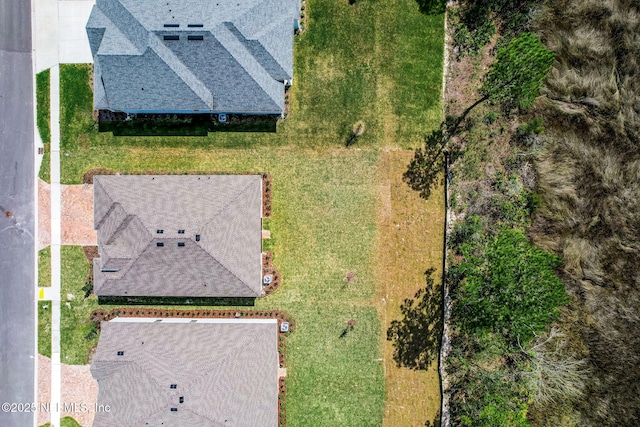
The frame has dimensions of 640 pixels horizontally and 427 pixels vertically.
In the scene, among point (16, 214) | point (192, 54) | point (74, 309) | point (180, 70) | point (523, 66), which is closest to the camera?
point (523, 66)

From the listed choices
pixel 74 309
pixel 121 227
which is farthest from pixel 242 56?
pixel 74 309

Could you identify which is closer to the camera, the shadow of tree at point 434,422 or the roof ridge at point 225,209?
the roof ridge at point 225,209

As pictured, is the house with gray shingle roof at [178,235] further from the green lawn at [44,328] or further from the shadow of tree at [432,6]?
the shadow of tree at [432,6]

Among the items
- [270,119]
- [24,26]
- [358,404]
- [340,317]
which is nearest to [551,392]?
[358,404]

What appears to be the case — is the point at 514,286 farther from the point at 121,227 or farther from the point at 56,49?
the point at 56,49

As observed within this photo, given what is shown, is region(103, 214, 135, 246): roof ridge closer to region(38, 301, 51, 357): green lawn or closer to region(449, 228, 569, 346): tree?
region(38, 301, 51, 357): green lawn

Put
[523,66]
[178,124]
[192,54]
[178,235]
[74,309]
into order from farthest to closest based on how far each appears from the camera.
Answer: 1. [74,309]
2. [178,124]
3. [192,54]
4. [178,235]
5. [523,66]

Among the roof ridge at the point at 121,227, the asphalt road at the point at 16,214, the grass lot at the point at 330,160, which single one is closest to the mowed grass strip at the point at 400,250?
the grass lot at the point at 330,160
